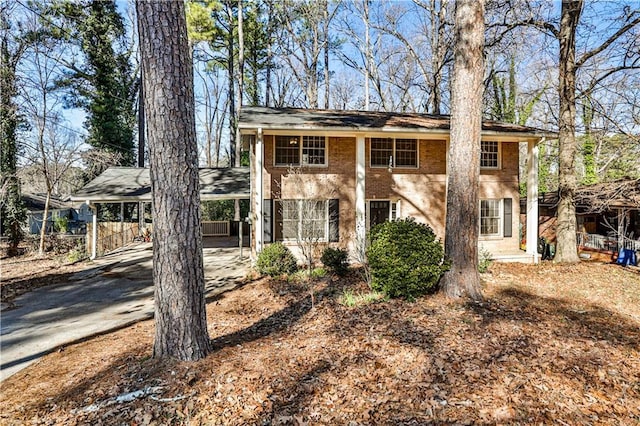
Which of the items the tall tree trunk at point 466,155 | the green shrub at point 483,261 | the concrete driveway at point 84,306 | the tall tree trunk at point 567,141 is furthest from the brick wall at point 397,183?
the tall tree trunk at point 466,155

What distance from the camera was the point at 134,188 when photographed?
561 inches

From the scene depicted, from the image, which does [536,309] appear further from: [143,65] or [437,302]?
[143,65]

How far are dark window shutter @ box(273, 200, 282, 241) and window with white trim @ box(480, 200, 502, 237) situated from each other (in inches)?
310

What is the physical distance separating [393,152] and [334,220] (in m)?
3.49

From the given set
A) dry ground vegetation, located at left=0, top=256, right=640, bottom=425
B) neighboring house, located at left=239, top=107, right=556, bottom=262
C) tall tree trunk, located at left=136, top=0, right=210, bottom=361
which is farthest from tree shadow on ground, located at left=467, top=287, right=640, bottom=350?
neighboring house, located at left=239, top=107, right=556, bottom=262

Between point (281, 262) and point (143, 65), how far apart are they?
23.4ft

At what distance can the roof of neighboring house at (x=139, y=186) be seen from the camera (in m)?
13.2

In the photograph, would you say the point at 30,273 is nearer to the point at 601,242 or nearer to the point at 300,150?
the point at 300,150

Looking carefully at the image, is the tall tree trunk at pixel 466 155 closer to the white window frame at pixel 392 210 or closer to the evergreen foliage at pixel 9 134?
the white window frame at pixel 392 210

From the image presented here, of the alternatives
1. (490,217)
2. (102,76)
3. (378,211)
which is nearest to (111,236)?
(102,76)

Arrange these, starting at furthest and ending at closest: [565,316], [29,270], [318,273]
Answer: [29,270] → [318,273] → [565,316]

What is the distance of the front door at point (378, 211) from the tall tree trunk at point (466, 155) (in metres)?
5.40

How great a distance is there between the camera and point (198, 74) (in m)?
27.1

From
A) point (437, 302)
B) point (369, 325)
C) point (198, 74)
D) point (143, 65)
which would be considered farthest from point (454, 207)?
point (198, 74)
